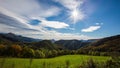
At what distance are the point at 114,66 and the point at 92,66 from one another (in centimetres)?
253

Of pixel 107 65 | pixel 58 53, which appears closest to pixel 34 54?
pixel 58 53

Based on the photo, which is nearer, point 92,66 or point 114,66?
point 92,66

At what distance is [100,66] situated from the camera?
14.8m

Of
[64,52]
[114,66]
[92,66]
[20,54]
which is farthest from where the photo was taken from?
[64,52]

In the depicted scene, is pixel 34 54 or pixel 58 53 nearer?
pixel 34 54

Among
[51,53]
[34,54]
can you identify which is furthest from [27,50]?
[51,53]

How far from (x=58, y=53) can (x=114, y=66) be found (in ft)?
255

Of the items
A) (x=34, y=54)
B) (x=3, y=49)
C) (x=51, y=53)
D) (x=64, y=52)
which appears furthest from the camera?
(x=64, y=52)

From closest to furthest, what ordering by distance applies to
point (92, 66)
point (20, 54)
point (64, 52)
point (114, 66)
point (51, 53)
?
point (92, 66) < point (114, 66) < point (20, 54) < point (51, 53) < point (64, 52)

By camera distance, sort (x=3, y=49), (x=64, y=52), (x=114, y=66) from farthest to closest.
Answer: (x=64, y=52)
(x=3, y=49)
(x=114, y=66)

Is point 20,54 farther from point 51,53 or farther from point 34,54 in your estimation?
point 51,53

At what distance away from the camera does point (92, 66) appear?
1419cm

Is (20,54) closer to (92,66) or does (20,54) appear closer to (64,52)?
(64,52)

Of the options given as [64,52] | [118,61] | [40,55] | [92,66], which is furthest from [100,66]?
[64,52]
